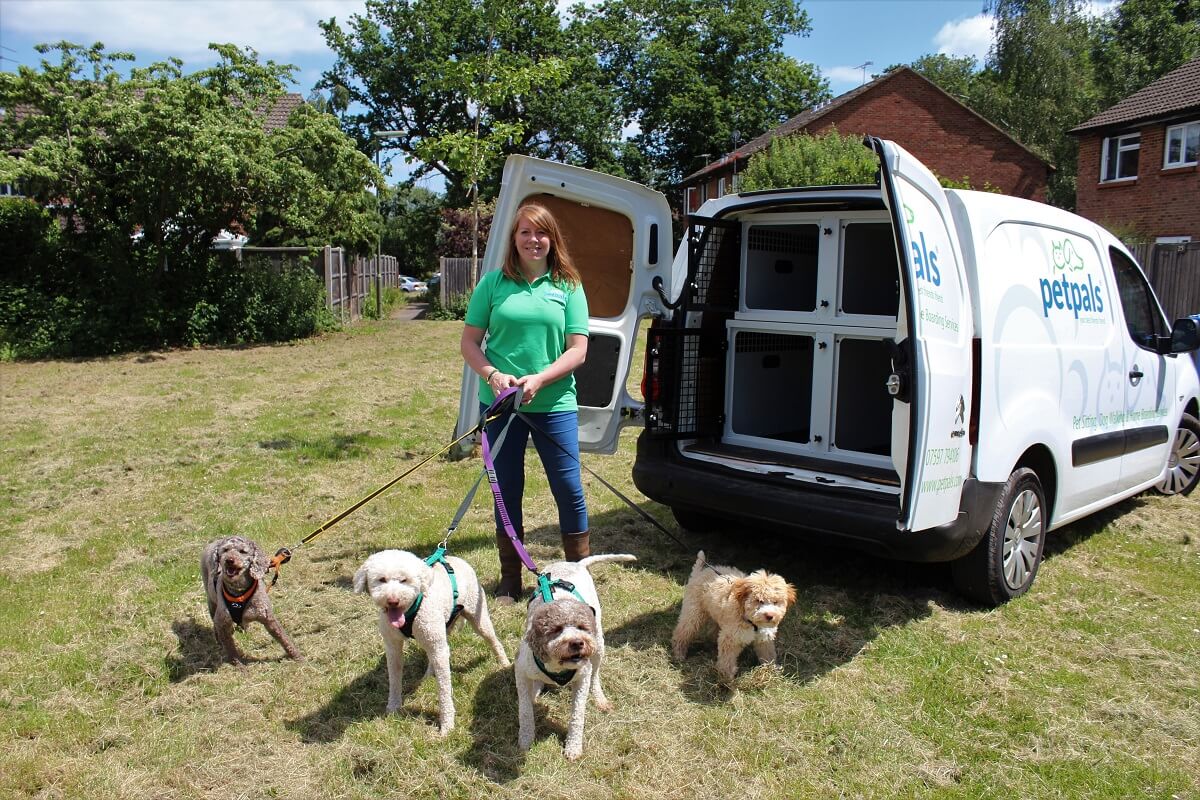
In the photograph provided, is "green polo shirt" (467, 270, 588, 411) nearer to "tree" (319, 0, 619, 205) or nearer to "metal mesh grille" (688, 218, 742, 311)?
"metal mesh grille" (688, 218, 742, 311)

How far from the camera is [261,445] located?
826 cm

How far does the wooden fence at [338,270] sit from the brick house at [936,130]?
13379 millimetres

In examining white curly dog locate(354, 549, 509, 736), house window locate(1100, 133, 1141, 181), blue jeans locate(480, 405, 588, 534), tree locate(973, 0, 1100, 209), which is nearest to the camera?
white curly dog locate(354, 549, 509, 736)

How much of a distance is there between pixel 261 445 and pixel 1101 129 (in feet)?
81.0

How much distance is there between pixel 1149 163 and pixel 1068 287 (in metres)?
22.6

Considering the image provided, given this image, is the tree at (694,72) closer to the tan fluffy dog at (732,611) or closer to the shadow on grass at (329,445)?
the shadow on grass at (329,445)

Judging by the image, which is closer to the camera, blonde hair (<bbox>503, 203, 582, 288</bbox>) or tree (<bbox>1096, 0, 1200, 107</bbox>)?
blonde hair (<bbox>503, 203, 582, 288</bbox>)

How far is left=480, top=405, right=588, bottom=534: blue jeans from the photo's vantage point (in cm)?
413

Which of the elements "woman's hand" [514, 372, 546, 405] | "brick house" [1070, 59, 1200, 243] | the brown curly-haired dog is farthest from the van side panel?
"brick house" [1070, 59, 1200, 243]

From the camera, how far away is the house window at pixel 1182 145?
21609 millimetres

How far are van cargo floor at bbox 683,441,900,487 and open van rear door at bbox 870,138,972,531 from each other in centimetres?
59

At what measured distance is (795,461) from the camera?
4801 mm

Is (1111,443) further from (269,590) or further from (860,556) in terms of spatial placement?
(269,590)

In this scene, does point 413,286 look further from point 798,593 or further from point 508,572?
point 798,593
